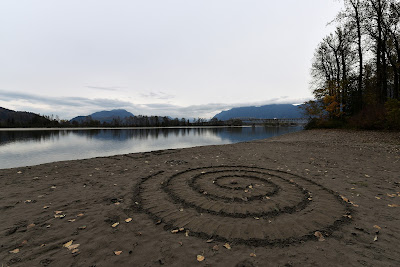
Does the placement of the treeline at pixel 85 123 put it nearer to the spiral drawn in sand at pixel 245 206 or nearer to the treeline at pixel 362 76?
the treeline at pixel 362 76

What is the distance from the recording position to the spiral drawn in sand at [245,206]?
4.09 meters

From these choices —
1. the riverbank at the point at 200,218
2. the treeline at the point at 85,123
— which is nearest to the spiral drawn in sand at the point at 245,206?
the riverbank at the point at 200,218

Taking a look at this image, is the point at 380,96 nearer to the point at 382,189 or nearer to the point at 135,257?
the point at 382,189

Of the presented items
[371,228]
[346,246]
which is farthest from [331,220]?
[346,246]

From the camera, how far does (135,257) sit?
326cm

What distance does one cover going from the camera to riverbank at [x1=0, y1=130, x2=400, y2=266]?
330 cm

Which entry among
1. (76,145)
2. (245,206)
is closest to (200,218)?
(245,206)

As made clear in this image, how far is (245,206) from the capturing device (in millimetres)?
5422

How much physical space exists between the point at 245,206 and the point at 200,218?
154cm

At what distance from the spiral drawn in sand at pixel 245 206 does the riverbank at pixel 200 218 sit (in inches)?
1.1

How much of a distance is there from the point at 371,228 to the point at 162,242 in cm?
471

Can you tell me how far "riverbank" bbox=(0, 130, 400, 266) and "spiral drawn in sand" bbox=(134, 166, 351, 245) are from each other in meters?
0.03

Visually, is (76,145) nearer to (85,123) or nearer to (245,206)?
(245,206)

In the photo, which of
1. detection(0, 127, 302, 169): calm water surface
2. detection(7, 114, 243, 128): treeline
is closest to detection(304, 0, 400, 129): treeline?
detection(0, 127, 302, 169): calm water surface
